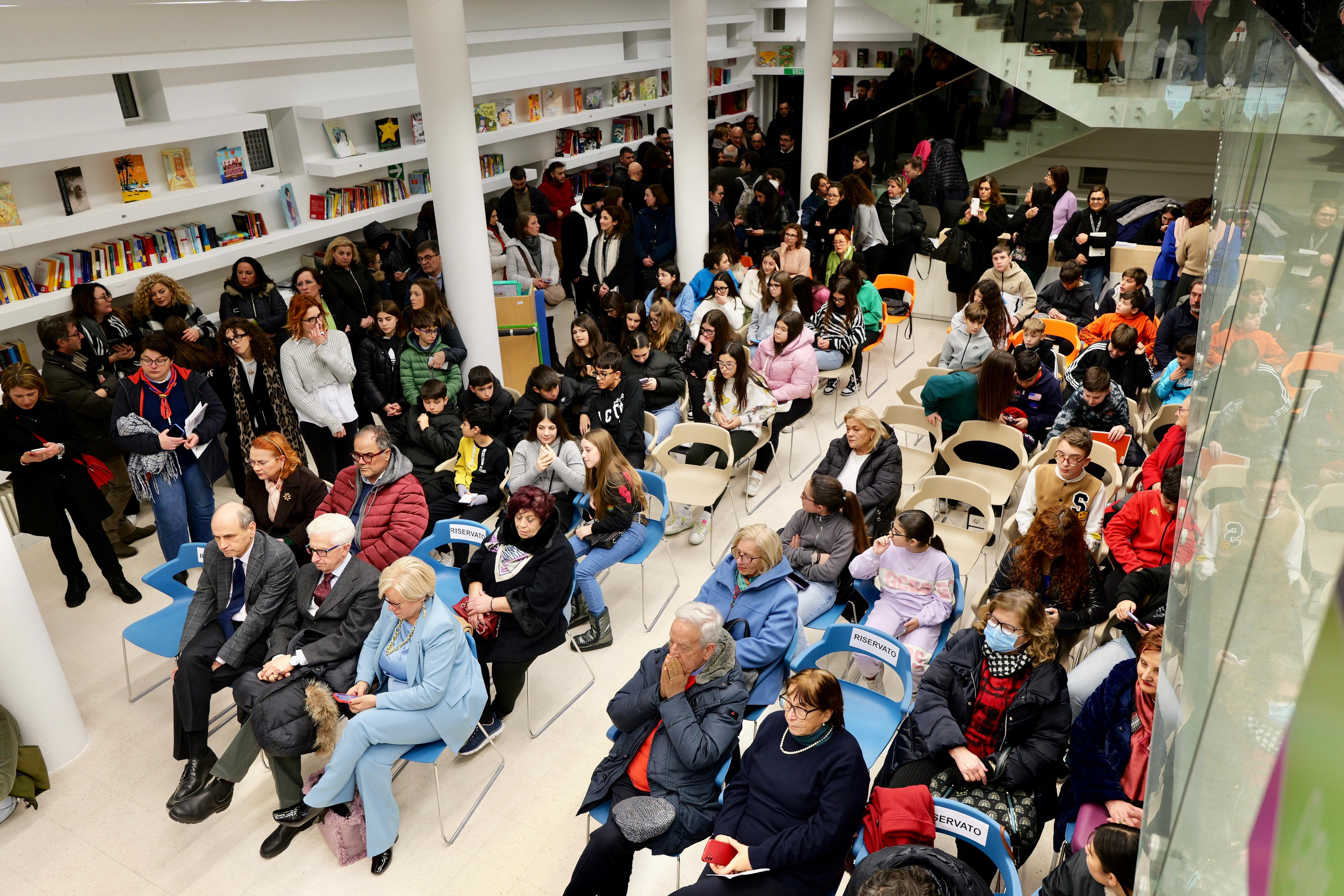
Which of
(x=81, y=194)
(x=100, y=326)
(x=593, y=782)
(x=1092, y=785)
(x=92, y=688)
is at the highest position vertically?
(x=81, y=194)

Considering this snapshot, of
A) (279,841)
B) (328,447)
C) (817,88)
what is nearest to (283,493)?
(328,447)

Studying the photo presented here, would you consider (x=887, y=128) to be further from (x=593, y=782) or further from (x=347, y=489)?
(x=593, y=782)

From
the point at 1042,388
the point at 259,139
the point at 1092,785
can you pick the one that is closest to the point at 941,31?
the point at 1042,388

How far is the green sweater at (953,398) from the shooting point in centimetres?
649

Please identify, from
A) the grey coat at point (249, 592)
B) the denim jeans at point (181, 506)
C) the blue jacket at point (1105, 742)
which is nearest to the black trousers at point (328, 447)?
the denim jeans at point (181, 506)

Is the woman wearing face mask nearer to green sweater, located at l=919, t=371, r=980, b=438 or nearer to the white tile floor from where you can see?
the white tile floor

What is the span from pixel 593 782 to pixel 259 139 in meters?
7.53

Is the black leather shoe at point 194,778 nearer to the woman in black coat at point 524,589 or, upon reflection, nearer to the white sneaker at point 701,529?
the woman in black coat at point 524,589

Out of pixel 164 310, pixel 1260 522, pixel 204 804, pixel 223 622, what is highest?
pixel 1260 522

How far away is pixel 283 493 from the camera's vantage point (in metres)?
5.34

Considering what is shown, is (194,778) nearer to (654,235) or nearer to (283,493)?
(283,493)

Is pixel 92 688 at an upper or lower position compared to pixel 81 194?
lower

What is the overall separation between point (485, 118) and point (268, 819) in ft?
28.9

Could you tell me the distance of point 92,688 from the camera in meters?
5.45
